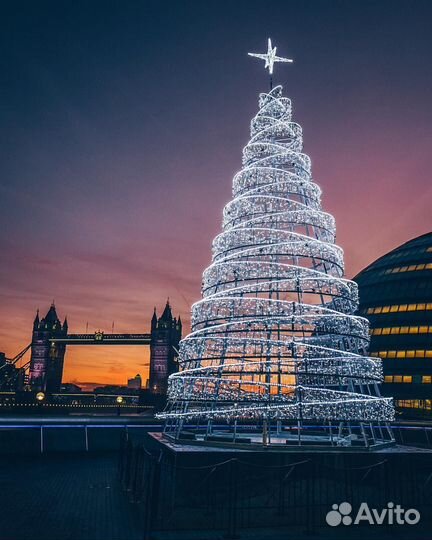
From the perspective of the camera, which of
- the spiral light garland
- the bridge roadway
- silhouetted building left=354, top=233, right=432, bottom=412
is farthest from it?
the bridge roadway

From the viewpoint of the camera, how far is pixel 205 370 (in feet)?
58.8

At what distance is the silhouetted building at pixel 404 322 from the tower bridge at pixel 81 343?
262 feet

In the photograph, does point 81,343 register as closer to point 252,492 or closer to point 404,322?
point 404,322

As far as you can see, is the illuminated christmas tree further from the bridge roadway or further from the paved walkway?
the bridge roadway

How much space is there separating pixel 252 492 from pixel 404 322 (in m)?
42.7

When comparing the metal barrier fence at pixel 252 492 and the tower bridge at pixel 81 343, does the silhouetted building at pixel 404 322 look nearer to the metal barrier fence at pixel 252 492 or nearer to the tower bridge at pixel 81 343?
the metal barrier fence at pixel 252 492

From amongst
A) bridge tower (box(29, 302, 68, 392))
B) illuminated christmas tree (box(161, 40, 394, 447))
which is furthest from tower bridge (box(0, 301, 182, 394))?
illuminated christmas tree (box(161, 40, 394, 447))

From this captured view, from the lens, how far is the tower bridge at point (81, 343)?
132 meters

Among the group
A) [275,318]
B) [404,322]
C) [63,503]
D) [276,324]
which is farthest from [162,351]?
[63,503]

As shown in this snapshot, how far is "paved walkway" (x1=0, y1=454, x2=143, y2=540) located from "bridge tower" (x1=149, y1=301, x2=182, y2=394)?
111911 mm

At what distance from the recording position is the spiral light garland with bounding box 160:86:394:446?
56.1 feet

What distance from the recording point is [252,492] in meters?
14.6

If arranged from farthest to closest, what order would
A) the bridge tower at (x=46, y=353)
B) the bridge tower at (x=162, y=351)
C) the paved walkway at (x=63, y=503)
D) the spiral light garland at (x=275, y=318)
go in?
the bridge tower at (x=46, y=353)
the bridge tower at (x=162, y=351)
the spiral light garland at (x=275, y=318)
the paved walkway at (x=63, y=503)

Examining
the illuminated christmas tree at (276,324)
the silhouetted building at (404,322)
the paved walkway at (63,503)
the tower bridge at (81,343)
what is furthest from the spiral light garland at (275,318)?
the tower bridge at (81,343)
